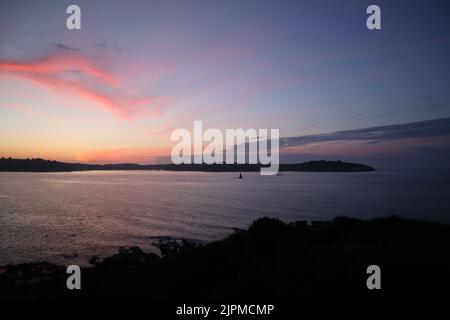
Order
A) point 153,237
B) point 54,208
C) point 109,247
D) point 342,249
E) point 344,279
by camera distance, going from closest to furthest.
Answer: point 344,279 → point 342,249 → point 109,247 → point 153,237 → point 54,208

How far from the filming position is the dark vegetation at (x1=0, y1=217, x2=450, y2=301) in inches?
481

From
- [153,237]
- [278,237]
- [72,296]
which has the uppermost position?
[278,237]

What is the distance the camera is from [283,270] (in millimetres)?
14516

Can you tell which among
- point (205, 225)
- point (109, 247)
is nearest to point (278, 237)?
point (109, 247)

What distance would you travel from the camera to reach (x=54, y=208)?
221 ft

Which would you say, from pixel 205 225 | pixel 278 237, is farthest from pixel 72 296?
pixel 205 225

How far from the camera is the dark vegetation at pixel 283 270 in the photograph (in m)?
12.2

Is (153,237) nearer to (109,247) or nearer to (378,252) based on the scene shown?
(109,247)

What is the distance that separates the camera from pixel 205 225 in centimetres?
4888

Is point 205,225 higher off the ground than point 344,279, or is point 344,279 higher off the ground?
point 344,279
